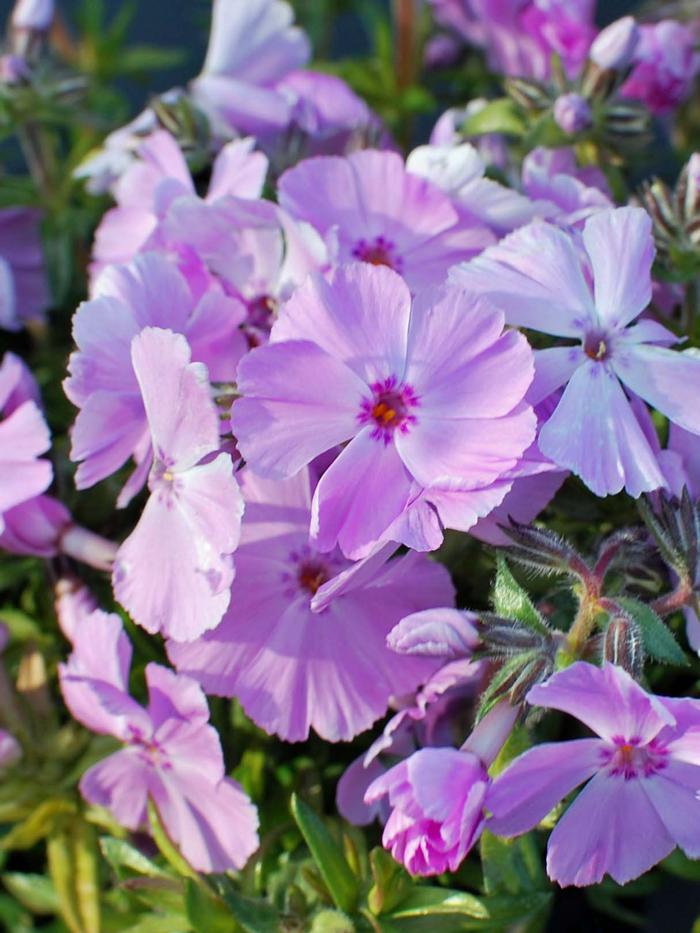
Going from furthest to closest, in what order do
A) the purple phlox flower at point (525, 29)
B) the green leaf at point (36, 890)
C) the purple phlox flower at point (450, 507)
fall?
the purple phlox flower at point (525, 29) → the green leaf at point (36, 890) → the purple phlox flower at point (450, 507)

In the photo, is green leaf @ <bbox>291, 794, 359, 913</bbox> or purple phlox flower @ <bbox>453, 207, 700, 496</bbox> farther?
green leaf @ <bbox>291, 794, 359, 913</bbox>

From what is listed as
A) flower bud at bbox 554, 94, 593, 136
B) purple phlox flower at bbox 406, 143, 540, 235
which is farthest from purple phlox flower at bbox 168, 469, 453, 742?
flower bud at bbox 554, 94, 593, 136

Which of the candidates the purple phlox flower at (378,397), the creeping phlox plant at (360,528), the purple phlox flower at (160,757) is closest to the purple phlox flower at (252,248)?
the creeping phlox plant at (360,528)

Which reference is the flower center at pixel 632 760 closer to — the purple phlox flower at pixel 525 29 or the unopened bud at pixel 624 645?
the unopened bud at pixel 624 645

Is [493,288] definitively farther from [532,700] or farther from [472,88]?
[472,88]

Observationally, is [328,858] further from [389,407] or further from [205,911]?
[389,407]

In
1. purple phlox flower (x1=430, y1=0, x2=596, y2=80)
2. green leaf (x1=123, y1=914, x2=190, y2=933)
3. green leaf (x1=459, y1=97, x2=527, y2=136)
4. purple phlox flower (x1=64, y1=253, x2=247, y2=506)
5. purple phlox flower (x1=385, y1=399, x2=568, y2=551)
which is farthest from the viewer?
purple phlox flower (x1=430, y1=0, x2=596, y2=80)

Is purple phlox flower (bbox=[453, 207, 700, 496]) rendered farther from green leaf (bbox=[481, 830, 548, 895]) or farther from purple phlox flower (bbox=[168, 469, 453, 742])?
green leaf (bbox=[481, 830, 548, 895])
